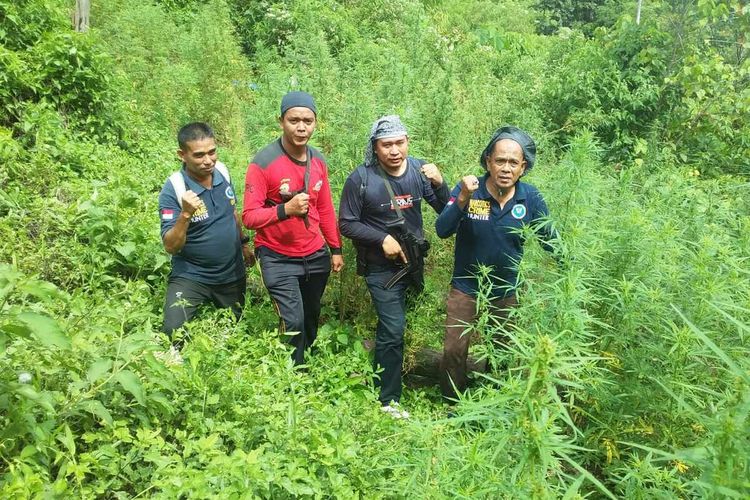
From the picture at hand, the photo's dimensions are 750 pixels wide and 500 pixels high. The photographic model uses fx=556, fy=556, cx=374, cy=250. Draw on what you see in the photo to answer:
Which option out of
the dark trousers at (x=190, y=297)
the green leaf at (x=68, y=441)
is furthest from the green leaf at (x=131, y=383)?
the dark trousers at (x=190, y=297)

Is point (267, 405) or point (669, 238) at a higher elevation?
point (669, 238)

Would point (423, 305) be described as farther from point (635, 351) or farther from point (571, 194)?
point (635, 351)

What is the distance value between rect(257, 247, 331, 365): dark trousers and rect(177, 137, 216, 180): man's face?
654 mm

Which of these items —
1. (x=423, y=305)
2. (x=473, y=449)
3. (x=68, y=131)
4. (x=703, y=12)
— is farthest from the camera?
(x=703, y=12)

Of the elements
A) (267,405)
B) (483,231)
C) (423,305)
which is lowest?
(423,305)

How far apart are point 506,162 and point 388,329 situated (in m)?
1.38

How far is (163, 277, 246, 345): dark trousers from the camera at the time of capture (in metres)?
3.42

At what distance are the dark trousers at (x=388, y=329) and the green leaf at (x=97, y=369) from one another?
79.7 inches

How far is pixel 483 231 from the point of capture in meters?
3.68

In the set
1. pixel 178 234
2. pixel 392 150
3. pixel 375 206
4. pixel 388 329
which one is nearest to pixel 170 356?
pixel 178 234

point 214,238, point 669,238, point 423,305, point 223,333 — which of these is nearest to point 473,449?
point 223,333

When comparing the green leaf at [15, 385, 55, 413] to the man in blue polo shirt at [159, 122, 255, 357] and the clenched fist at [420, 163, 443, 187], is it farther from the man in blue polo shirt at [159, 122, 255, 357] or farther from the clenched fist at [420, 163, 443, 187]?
the clenched fist at [420, 163, 443, 187]

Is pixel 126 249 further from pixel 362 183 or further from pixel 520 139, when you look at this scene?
pixel 520 139

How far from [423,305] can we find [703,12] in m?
5.22
